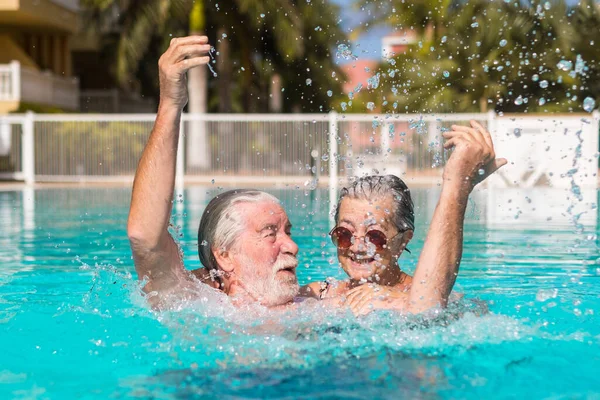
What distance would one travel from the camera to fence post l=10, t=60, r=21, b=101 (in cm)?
2402

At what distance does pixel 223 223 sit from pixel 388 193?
2.63ft

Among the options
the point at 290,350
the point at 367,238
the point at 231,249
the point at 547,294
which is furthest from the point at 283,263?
the point at 547,294

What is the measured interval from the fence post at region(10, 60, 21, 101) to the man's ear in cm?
2166

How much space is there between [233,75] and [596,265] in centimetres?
2843

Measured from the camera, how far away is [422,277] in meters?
3.45

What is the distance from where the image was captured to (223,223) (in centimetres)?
383

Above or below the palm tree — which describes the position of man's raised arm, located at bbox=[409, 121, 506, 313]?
below

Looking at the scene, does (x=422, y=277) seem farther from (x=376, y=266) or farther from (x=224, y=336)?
(x=224, y=336)

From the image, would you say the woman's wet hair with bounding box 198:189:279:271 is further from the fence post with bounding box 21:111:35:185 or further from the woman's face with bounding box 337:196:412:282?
the fence post with bounding box 21:111:35:185

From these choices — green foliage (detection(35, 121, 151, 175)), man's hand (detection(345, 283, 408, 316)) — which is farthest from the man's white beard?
green foliage (detection(35, 121, 151, 175))

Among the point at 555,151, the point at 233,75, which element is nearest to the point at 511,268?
the point at 555,151

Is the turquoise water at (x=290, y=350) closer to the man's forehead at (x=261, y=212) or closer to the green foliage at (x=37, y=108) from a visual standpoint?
the man's forehead at (x=261, y=212)

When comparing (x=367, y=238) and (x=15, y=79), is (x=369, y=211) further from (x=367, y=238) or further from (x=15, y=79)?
(x=15, y=79)

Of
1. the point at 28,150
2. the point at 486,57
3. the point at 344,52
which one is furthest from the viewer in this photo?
the point at 486,57
